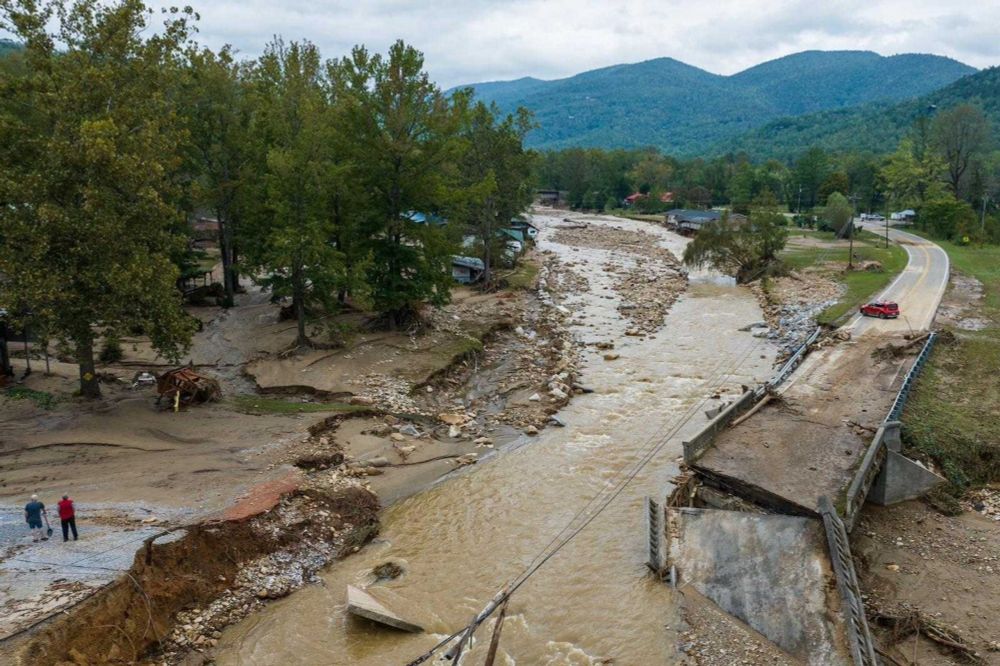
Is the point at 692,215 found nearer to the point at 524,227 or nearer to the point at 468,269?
the point at 524,227

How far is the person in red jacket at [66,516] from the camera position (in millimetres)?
14961

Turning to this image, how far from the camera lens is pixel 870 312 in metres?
36.8

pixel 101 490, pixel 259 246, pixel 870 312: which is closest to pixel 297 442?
pixel 101 490

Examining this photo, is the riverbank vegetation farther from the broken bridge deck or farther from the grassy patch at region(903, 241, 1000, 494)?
the grassy patch at region(903, 241, 1000, 494)

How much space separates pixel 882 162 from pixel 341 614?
124 meters

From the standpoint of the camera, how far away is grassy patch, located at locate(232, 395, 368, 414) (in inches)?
990

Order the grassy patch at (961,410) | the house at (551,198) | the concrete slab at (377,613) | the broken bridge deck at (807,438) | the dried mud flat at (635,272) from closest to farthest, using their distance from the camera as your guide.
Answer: the concrete slab at (377,613) → the broken bridge deck at (807,438) → the grassy patch at (961,410) → the dried mud flat at (635,272) → the house at (551,198)

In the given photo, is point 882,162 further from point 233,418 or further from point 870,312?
point 233,418

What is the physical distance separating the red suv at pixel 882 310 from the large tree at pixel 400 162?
23591 millimetres

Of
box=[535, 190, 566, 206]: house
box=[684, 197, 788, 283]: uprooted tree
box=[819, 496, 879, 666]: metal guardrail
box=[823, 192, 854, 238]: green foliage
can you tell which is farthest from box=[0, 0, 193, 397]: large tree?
box=[535, 190, 566, 206]: house

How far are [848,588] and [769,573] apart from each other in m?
1.76

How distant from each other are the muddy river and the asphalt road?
980cm

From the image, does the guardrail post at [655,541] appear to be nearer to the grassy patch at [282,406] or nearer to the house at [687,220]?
the grassy patch at [282,406]

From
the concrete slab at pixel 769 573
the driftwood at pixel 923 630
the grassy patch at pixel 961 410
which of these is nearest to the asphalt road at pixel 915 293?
the grassy patch at pixel 961 410
